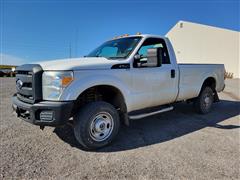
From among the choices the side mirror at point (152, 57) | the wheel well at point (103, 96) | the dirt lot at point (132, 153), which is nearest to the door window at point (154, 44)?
the side mirror at point (152, 57)

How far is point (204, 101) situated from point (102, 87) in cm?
352

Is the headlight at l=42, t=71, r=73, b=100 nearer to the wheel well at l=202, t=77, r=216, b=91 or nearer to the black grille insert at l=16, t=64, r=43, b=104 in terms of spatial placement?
the black grille insert at l=16, t=64, r=43, b=104

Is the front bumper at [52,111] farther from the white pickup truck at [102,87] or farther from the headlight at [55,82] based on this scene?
the headlight at [55,82]

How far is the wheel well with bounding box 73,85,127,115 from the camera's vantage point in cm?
350

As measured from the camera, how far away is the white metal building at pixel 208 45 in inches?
920

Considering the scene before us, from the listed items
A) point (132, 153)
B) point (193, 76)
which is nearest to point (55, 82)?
point (132, 153)

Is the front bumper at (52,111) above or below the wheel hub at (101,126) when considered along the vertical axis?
above

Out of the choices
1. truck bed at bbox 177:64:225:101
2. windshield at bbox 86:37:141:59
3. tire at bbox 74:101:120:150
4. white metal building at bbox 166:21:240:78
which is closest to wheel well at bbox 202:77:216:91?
truck bed at bbox 177:64:225:101

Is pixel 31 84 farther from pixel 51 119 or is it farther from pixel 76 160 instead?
pixel 76 160

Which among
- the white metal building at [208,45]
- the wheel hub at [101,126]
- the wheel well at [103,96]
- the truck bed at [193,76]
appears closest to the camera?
the wheel hub at [101,126]

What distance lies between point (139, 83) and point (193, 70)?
2.08 metres

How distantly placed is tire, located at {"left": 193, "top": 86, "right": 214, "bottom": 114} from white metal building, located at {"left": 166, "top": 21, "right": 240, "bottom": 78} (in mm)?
20631

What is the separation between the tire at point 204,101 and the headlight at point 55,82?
409 cm

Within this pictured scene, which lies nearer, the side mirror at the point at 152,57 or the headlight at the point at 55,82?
the headlight at the point at 55,82
